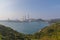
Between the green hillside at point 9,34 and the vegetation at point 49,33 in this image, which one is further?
the vegetation at point 49,33

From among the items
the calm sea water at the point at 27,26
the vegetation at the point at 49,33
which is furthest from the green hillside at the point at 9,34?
the vegetation at the point at 49,33

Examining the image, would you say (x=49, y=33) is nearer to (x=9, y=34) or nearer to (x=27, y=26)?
(x=27, y=26)

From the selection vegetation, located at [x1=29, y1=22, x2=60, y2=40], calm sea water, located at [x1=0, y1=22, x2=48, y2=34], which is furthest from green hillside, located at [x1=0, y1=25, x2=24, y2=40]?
vegetation, located at [x1=29, y1=22, x2=60, y2=40]

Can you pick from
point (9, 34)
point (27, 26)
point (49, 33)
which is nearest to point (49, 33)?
point (49, 33)

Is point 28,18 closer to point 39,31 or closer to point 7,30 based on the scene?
point 39,31

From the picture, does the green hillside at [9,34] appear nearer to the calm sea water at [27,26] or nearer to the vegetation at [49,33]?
the calm sea water at [27,26]

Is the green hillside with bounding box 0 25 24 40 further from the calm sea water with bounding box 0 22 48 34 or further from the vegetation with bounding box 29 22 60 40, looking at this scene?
the vegetation with bounding box 29 22 60 40

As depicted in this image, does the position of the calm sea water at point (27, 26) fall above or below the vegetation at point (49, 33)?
above

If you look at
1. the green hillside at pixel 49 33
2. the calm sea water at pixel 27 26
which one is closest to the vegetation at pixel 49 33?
the green hillside at pixel 49 33
